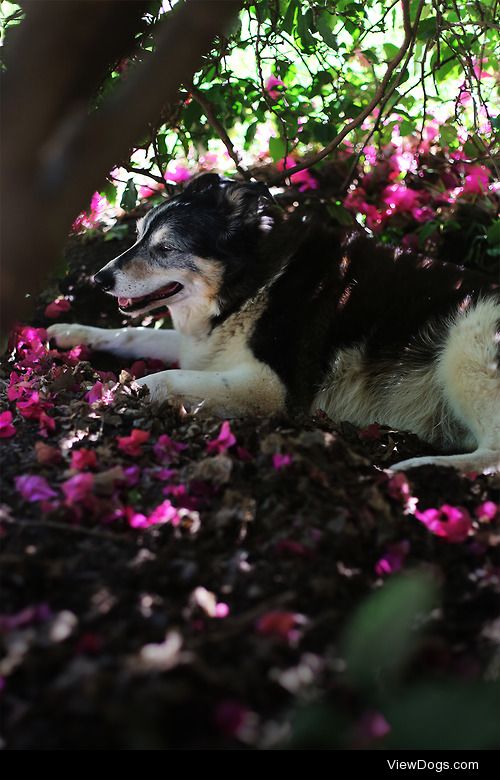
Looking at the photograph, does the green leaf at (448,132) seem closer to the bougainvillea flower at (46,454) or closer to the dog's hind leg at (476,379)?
the dog's hind leg at (476,379)

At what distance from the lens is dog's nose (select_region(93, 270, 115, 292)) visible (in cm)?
357

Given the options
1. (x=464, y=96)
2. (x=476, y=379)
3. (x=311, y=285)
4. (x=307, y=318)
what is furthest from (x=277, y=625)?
(x=464, y=96)

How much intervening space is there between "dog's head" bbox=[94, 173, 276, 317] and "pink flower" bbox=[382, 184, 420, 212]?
175 cm

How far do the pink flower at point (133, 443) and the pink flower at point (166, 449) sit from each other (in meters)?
0.05

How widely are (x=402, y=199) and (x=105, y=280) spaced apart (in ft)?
8.26

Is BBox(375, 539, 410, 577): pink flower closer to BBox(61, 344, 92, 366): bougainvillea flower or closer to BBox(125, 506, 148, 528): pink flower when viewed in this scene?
BBox(125, 506, 148, 528): pink flower

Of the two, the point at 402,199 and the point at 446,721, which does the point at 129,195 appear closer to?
the point at 402,199

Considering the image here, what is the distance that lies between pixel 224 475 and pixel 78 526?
0.52 meters

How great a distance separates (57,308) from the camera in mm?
4496

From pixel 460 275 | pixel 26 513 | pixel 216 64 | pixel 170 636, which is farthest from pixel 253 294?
pixel 170 636

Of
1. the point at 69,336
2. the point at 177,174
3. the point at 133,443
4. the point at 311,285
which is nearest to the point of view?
the point at 133,443

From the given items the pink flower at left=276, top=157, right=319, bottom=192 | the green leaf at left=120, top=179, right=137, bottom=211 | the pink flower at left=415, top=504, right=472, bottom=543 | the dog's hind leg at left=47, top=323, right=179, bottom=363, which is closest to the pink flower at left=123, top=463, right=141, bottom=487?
the pink flower at left=415, top=504, right=472, bottom=543

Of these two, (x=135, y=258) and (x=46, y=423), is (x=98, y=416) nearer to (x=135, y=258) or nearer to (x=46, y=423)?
(x=46, y=423)

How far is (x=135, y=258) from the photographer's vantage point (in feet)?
11.9
